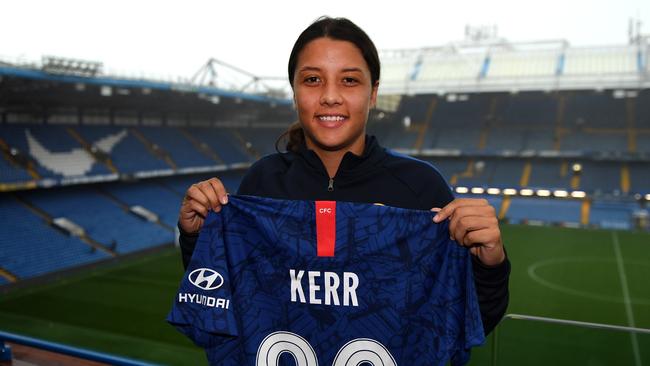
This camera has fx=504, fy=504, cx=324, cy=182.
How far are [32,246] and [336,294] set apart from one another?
19587 millimetres

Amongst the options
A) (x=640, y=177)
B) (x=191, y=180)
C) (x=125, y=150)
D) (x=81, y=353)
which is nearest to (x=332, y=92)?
(x=81, y=353)

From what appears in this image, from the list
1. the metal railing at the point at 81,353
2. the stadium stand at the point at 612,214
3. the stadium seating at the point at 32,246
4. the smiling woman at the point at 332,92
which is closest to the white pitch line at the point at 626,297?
the stadium stand at the point at 612,214

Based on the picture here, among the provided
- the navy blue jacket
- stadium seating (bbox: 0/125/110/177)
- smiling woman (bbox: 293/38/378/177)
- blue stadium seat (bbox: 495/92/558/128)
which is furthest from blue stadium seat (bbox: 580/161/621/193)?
smiling woman (bbox: 293/38/378/177)

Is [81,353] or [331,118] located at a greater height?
[331,118]

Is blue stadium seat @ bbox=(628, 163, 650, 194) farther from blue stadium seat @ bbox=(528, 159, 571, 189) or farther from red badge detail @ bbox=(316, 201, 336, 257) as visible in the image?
red badge detail @ bbox=(316, 201, 336, 257)

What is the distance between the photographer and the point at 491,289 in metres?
1.98

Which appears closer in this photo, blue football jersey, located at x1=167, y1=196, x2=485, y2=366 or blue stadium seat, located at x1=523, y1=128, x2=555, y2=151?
blue football jersey, located at x1=167, y1=196, x2=485, y2=366

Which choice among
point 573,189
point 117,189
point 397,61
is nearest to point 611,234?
point 573,189

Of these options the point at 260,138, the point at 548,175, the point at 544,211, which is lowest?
the point at 544,211

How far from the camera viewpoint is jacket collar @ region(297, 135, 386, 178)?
218 cm

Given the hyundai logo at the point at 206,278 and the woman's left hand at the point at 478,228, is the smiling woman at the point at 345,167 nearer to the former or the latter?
the woman's left hand at the point at 478,228

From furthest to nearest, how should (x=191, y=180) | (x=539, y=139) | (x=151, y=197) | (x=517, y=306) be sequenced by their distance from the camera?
(x=539, y=139), (x=191, y=180), (x=151, y=197), (x=517, y=306)

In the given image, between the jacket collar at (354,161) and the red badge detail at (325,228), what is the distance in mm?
155

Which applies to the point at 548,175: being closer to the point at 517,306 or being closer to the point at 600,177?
the point at 600,177
